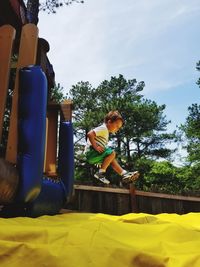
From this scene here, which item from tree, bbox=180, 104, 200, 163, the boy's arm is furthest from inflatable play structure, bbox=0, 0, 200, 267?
tree, bbox=180, 104, 200, 163

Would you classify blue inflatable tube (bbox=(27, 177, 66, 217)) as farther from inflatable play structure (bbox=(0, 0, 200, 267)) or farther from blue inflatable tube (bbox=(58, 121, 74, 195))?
blue inflatable tube (bbox=(58, 121, 74, 195))

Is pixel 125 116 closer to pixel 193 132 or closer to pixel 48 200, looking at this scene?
pixel 193 132

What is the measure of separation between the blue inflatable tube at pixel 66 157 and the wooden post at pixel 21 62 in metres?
1.03

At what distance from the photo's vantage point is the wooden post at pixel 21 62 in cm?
270

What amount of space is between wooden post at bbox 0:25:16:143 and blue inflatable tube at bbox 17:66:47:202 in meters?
0.14

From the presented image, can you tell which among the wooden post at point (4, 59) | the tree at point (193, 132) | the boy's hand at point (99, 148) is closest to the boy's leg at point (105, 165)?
the boy's hand at point (99, 148)

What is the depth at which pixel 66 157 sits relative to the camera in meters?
3.76

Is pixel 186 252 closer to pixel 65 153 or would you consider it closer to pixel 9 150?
pixel 9 150

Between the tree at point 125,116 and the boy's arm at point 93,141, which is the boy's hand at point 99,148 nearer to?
the boy's arm at point 93,141

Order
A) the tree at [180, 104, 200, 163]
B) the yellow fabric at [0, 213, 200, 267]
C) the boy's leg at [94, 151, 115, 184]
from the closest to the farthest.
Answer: the yellow fabric at [0, 213, 200, 267]
the boy's leg at [94, 151, 115, 184]
the tree at [180, 104, 200, 163]

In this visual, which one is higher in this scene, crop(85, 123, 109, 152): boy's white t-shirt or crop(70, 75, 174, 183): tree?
crop(70, 75, 174, 183): tree

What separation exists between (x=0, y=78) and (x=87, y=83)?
23.8 metres

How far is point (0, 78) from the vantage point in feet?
9.35

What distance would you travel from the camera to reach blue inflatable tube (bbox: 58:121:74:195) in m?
3.67
